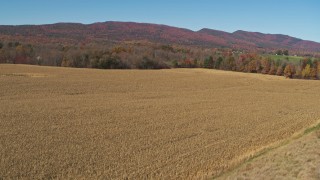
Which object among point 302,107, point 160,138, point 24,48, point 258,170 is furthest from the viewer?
point 24,48

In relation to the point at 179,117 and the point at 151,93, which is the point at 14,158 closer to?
the point at 179,117

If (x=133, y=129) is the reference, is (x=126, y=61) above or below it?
above

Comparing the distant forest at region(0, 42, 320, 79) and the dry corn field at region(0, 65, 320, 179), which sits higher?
the distant forest at region(0, 42, 320, 79)

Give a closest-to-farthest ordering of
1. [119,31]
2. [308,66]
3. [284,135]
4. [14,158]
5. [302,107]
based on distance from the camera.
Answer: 1. [14,158]
2. [284,135]
3. [302,107]
4. [308,66]
5. [119,31]

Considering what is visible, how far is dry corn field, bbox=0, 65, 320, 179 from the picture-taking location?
1709 centimetres

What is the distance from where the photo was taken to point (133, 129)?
81.4ft

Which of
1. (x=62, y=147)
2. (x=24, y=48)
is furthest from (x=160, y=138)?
(x=24, y=48)

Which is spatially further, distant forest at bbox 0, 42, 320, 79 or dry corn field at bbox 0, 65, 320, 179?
distant forest at bbox 0, 42, 320, 79

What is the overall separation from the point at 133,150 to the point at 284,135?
10.6 metres

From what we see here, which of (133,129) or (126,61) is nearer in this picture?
(133,129)

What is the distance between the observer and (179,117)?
2977 centimetres

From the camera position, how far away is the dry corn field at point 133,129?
17094 mm

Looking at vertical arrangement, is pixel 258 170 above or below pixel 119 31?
below

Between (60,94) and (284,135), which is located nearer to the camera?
(284,135)
